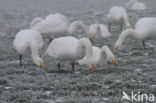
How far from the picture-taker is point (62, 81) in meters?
7.55

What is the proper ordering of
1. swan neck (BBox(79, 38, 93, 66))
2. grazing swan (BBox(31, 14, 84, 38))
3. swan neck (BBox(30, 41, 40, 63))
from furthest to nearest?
grazing swan (BBox(31, 14, 84, 38)), swan neck (BBox(30, 41, 40, 63)), swan neck (BBox(79, 38, 93, 66))

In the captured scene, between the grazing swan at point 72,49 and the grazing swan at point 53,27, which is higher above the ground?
the grazing swan at point 53,27

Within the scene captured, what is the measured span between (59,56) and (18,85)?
157cm

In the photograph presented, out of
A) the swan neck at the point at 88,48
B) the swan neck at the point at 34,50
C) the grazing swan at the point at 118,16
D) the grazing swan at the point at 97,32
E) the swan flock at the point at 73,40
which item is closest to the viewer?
the swan neck at the point at 88,48

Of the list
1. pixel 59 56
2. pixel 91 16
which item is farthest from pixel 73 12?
pixel 59 56

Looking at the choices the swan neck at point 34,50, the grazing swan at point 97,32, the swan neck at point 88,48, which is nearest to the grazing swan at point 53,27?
the grazing swan at point 97,32

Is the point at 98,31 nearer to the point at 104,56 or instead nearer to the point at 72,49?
the point at 104,56

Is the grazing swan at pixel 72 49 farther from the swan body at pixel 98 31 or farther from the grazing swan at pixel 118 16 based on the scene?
the grazing swan at pixel 118 16

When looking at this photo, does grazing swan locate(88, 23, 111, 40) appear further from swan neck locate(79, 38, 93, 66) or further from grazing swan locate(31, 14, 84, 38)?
swan neck locate(79, 38, 93, 66)

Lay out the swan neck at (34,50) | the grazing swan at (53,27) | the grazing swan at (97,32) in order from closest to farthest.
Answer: the swan neck at (34,50) < the grazing swan at (53,27) < the grazing swan at (97,32)

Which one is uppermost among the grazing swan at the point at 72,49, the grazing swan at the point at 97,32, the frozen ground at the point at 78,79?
the grazing swan at the point at 97,32

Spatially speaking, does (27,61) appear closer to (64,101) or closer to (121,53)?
(121,53)

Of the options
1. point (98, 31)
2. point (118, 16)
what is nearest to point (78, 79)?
point (98, 31)

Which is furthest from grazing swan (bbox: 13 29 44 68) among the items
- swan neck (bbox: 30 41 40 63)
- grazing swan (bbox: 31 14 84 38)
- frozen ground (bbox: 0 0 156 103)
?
grazing swan (bbox: 31 14 84 38)
